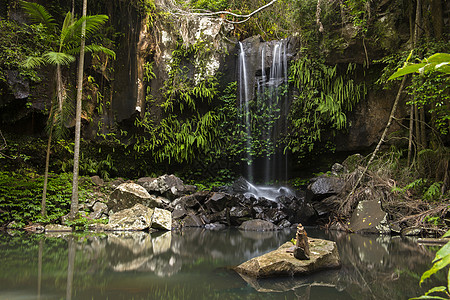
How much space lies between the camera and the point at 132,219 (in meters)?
6.73

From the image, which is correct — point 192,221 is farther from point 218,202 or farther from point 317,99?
point 317,99

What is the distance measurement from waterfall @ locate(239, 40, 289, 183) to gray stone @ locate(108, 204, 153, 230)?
212 inches

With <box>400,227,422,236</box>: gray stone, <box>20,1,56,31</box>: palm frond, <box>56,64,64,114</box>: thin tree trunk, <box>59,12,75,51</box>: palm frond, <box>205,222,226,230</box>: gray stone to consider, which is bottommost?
<box>205,222,226,230</box>: gray stone

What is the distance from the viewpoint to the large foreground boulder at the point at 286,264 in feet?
9.24

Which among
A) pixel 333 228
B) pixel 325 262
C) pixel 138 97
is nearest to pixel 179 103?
pixel 138 97

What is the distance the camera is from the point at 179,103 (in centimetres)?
1144

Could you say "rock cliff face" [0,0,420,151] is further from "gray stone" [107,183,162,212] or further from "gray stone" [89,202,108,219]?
"gray stone" [107,183,162,212]

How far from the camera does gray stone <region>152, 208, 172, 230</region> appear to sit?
6.77 metres

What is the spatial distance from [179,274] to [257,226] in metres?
4.54

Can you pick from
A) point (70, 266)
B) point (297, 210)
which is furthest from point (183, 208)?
point (70, 266)

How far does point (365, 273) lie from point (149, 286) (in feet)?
6.73

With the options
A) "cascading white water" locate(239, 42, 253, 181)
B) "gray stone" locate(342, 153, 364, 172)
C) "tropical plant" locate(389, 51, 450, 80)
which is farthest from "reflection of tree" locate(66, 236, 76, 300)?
"cascading white water" locate(239, 42, 253, 181)

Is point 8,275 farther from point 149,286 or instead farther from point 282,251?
point 282,251

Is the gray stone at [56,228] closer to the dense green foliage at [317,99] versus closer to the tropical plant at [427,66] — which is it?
the tropical plant at [427,66]
